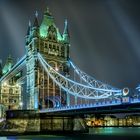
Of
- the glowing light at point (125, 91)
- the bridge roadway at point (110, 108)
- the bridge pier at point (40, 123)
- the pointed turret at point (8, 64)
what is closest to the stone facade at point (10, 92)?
the pointed turret at point (8, 64)

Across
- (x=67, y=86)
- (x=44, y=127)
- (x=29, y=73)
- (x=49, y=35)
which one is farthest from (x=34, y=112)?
(x=49, y=35)

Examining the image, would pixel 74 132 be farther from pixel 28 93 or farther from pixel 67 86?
pixel 28 93

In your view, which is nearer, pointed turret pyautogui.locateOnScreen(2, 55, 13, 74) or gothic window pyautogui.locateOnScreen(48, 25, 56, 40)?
gothic window pyautogui.locateOnScreen(48, 25, 56, 40)

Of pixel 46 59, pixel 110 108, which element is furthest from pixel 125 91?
pixel 46 59

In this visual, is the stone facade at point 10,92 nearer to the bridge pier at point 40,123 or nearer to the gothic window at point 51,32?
the gothic window at point 51,32

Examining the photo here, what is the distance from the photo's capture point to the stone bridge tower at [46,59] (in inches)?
4070

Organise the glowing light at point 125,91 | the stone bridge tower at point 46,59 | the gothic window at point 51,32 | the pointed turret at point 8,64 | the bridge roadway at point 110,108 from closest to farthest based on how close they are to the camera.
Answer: the bridge roadway at point 110,108 → the glowing light at point 125,91 → the stone bridge tower at point 46,59 → the gothic window at point 51,32 → the pointed turret at point 8,64

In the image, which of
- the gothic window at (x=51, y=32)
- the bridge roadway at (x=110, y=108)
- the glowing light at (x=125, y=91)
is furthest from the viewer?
the gothic window at (x=51, y=32)

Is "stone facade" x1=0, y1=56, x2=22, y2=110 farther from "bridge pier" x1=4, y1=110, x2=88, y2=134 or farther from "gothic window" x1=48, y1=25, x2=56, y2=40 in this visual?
"bridge pier" x1=4, y1=110, x2=88, y2=134

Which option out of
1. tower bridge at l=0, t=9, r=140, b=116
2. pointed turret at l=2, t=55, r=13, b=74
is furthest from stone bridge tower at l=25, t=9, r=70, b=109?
pointed turret at l=2, t=55, r=13, b=74

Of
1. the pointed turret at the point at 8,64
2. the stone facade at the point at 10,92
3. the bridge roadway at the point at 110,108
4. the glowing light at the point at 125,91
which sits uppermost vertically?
the pointed turret at the point at 8,64

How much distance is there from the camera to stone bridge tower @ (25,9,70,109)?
103375 mm

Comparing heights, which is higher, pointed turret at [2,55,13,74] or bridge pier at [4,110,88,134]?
pointed turret at [2,55,13,74]

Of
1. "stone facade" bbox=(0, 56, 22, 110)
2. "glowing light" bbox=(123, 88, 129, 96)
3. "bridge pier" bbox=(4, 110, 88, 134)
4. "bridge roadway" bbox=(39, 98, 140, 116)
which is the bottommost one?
"bridge pier" bbox=(4, 110, 88, 134)
